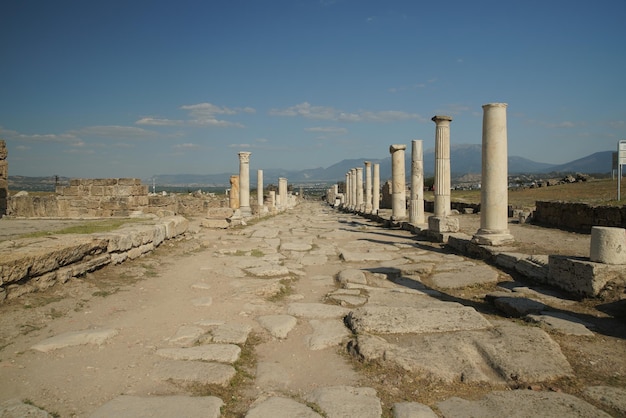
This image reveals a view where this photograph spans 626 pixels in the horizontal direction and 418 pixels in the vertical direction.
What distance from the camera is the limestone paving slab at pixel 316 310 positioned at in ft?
15.6

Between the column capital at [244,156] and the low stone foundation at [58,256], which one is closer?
the low stone foundation at [58,256]

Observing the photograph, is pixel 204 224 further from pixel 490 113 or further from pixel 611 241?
pixel 611 241

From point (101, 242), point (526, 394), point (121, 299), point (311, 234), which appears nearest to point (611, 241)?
point (526, 394)

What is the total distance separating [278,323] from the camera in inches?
174

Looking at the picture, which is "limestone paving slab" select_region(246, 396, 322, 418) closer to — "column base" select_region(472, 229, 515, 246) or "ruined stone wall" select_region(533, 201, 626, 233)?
"column base" select_region(472, 229, 515, 246)

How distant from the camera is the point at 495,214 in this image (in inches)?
343

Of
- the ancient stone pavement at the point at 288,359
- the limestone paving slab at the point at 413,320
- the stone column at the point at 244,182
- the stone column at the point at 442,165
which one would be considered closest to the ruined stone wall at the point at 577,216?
the stone column at the point at 442,165

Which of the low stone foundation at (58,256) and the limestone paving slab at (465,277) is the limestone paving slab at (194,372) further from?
the limestone paving slab at (465,277)

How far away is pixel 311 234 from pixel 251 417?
10.7 metres

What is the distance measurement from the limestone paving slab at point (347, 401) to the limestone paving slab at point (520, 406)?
1.51 feet

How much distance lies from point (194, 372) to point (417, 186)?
12.7m

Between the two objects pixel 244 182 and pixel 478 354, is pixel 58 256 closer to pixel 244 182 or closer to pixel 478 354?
pixel 478 354

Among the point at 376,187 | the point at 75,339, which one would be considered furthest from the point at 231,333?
the point at 376,187

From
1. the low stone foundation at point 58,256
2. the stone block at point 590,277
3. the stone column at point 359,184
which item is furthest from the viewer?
the stone column at point 359,184
